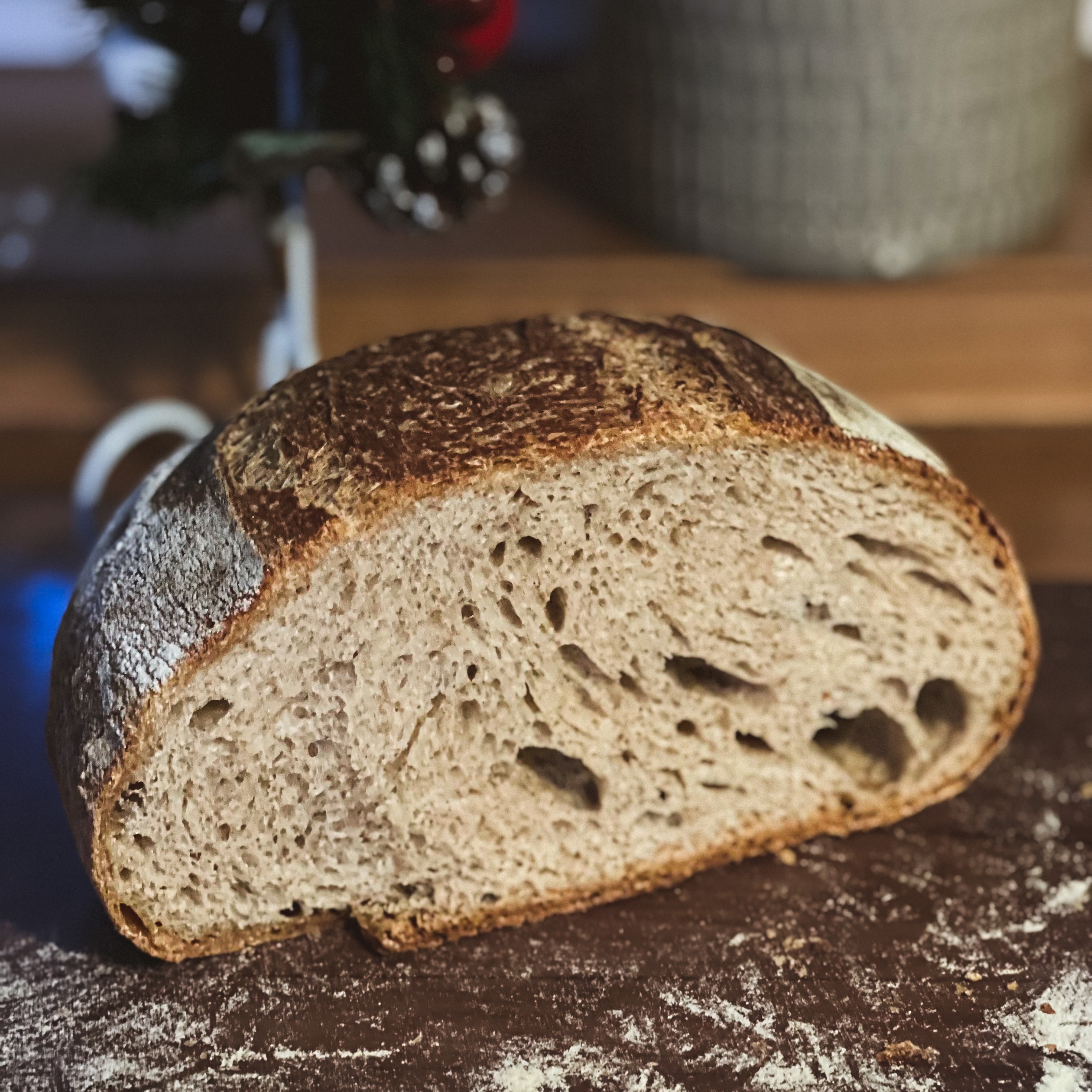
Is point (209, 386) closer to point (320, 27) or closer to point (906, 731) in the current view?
point (320, 27)

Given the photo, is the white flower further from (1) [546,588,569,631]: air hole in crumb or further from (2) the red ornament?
(1) [546,588,569,631]: air hole in crumb

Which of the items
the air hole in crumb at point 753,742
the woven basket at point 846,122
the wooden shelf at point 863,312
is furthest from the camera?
the wooden shelf at point 863,312


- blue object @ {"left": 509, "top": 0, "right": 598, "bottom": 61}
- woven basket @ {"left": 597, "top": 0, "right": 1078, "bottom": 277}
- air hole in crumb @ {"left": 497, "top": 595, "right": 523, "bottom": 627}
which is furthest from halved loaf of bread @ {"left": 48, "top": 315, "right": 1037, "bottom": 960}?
blue object @ {"left": 509, "top": 0, "right": 598, "bottom": 61}

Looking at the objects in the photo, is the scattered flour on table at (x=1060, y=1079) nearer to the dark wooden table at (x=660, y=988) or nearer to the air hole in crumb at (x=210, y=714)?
the dark wooden table at (x=660, y=988)

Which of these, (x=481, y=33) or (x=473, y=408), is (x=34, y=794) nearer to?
(x=473, y=408)

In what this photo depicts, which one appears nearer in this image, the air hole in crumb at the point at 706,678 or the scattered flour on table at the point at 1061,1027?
the scattered flour on table at the point at 1061,1027

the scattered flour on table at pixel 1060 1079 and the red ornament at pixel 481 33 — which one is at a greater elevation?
the red ornament at pixel 481 33

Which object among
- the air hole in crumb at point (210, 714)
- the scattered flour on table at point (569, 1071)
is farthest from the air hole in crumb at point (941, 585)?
the air hole in crumb at point (210, 714)
